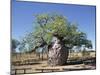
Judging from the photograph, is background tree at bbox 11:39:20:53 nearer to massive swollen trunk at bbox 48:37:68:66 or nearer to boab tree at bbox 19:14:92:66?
boab tree at bbox 19:14:92:66

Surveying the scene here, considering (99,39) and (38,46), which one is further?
(99,39)

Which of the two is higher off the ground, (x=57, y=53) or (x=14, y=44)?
(x=14, y=44)

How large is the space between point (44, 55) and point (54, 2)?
26.4 inches

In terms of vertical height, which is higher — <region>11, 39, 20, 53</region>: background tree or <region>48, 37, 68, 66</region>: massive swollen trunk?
<region>11, 39, 20, 53</region>: background tree

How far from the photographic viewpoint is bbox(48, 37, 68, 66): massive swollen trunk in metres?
2.77

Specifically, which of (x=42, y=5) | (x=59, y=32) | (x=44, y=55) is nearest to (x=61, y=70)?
(x=44, y=55)

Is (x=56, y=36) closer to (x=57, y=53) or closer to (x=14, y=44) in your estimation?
(x=57, y=53)

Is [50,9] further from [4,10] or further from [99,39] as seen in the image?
[99,39]

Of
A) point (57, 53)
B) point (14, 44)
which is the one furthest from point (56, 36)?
point (14, 44)

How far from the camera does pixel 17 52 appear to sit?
2613 millimetres

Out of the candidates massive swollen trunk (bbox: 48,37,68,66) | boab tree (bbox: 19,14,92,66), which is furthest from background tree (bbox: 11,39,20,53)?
massive swollen trunk (bbox: 48,37,68,66)

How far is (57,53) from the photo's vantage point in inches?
111

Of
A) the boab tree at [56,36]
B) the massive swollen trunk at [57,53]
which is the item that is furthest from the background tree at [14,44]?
the massive swollen trunk at [57,53]

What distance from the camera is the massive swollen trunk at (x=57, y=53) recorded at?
2.77 meters
